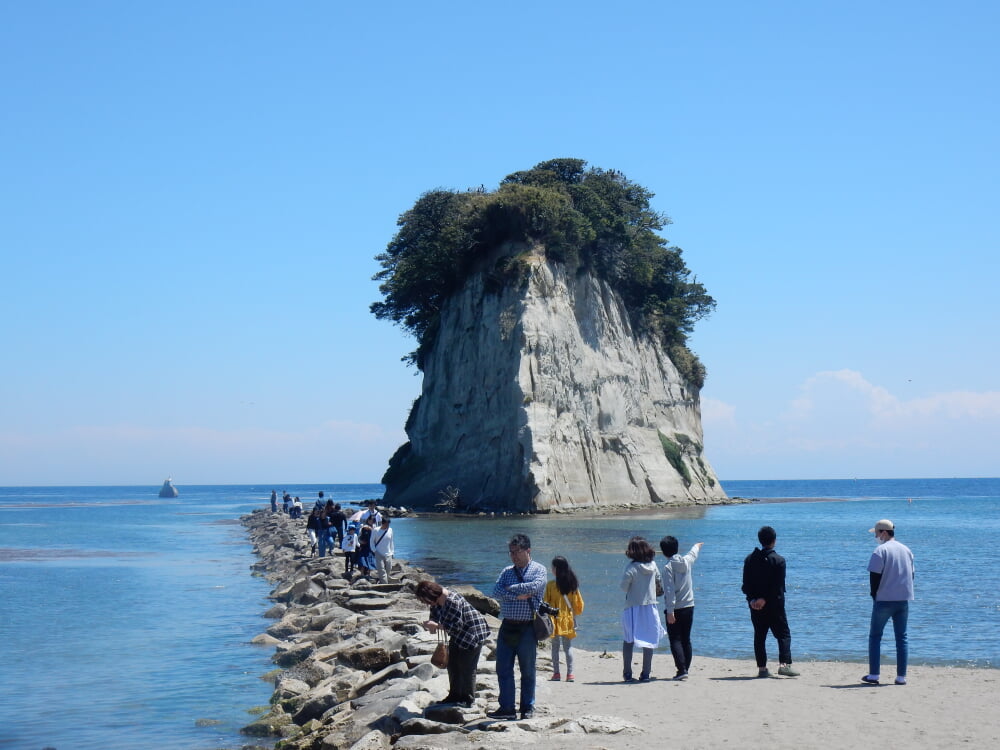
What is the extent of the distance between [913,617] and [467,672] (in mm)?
12727

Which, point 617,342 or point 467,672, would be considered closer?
point 467,672

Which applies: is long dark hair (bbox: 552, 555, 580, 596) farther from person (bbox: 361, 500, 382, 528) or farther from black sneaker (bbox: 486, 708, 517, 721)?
person (bbox: 361, 500, 382, 528)

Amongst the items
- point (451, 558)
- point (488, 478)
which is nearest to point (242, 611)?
point (451, 558)

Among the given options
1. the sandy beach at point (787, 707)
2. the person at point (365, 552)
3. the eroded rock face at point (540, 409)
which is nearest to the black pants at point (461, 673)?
the sandy beach at point (787, 707)

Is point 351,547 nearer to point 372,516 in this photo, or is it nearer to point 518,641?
point 372,516

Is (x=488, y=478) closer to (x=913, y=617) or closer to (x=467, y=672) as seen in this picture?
(x=913, y=617)

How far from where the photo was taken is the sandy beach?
9.49 m

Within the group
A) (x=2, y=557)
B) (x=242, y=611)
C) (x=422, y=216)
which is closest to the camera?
(x=242, y=611)

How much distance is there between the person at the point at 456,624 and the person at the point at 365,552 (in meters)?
13.5

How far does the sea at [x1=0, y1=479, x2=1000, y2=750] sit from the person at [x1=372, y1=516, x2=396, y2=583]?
2.87m

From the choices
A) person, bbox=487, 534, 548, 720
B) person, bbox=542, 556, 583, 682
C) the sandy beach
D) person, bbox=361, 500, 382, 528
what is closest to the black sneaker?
person, bbox=487, 534, 548, 720

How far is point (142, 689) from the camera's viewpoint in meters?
15.1

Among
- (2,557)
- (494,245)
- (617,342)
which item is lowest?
(2,557)

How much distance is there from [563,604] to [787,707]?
118 inches
